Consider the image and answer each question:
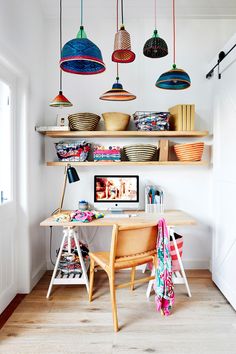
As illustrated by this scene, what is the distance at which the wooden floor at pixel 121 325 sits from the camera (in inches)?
76.9

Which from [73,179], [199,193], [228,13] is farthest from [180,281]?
[228,13]

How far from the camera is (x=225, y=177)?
2729mm

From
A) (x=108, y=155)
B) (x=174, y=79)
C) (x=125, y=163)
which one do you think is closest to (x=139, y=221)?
(x=125, y=163)

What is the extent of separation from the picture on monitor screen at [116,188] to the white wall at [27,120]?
647 millimetres

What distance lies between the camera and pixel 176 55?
3.29m

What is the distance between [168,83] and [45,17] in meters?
1.73

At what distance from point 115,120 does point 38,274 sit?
71.2 inches

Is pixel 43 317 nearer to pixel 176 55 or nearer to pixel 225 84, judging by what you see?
pixel 225 84

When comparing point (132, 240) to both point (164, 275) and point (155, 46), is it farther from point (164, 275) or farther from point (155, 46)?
point (155, 46)

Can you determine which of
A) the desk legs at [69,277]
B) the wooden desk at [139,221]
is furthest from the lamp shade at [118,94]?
the desk legs at [69,277]

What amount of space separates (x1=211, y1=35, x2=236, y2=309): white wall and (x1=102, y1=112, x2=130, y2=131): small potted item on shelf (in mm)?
963

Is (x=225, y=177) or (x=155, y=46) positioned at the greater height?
(x=155, y=46)

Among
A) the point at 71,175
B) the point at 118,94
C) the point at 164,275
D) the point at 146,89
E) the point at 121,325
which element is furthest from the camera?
the point at 146,89

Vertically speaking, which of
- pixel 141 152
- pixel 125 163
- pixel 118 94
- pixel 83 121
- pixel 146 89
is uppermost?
pixel 146 89
